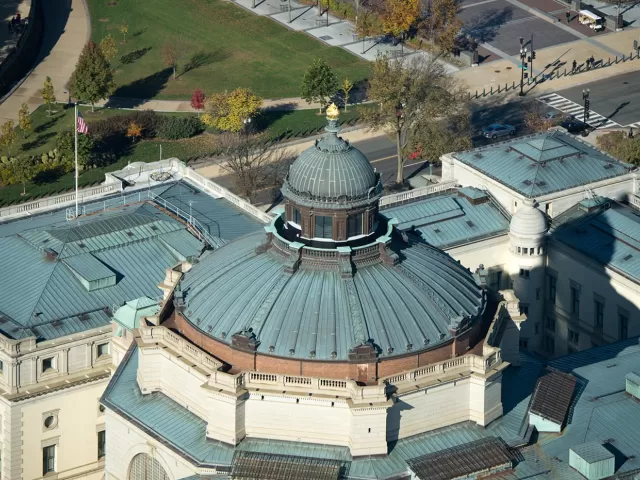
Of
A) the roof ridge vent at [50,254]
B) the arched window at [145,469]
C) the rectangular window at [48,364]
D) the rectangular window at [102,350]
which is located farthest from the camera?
the roof ridge vent at [50,254]

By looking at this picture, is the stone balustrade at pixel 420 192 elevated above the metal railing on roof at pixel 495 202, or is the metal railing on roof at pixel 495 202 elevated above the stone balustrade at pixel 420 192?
the metal railing on roof at pixel 495 202

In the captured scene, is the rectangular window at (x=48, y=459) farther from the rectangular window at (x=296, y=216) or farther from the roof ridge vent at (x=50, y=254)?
the rectangular window at (x=296, y=216)

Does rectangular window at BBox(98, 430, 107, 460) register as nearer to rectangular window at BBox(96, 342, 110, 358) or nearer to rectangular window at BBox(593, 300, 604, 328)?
rectangular window at BBox(96, 342, 110, 358)

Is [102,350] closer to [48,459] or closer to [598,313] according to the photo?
[48,459]

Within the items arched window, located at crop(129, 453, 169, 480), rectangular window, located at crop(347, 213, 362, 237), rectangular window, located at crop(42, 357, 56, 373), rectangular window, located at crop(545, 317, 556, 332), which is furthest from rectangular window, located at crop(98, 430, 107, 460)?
rectangular window, located at crop(545, 317, 556, 332)

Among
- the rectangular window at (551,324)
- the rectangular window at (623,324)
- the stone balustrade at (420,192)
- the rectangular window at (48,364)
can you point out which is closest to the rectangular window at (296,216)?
the rectangular window at (48,364)

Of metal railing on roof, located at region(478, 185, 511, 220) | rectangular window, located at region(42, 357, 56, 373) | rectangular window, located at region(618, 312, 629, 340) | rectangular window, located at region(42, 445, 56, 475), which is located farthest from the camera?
metal railing on roof, located at region(478, 185, 511, 220)

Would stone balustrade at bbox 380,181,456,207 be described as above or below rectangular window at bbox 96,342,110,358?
above

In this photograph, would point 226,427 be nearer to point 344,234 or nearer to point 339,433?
point 339,433
